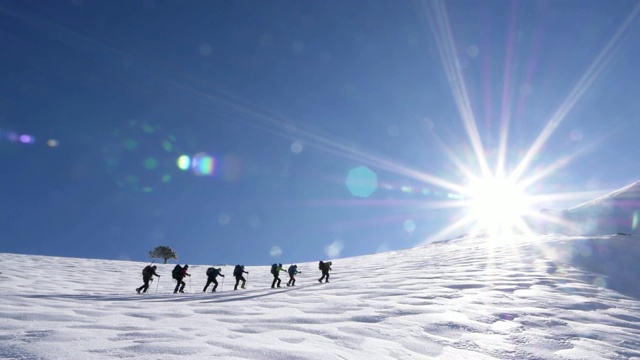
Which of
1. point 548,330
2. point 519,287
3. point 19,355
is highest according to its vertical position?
point 519,287

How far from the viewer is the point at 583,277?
14992 mm

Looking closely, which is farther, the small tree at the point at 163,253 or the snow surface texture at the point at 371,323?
the small tree at the point at 163,253

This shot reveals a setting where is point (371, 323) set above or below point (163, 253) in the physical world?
below

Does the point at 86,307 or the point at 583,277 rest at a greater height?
the point at 583,277

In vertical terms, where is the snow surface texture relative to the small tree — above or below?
below

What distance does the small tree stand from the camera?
4546 cm

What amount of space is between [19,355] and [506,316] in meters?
10.2

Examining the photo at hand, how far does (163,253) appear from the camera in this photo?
45.6 m

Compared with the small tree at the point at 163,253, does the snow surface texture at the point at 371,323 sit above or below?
below

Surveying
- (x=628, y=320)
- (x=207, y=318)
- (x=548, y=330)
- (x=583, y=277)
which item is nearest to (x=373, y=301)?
(x=548, y=330)

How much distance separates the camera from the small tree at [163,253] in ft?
149

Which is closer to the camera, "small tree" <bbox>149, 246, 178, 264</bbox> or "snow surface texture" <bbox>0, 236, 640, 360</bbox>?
"snow surface texture" <bbox>0, 236, 640, 360</bbox>

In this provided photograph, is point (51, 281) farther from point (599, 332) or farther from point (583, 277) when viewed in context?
point (583, 277)

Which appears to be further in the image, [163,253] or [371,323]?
[163,253]
